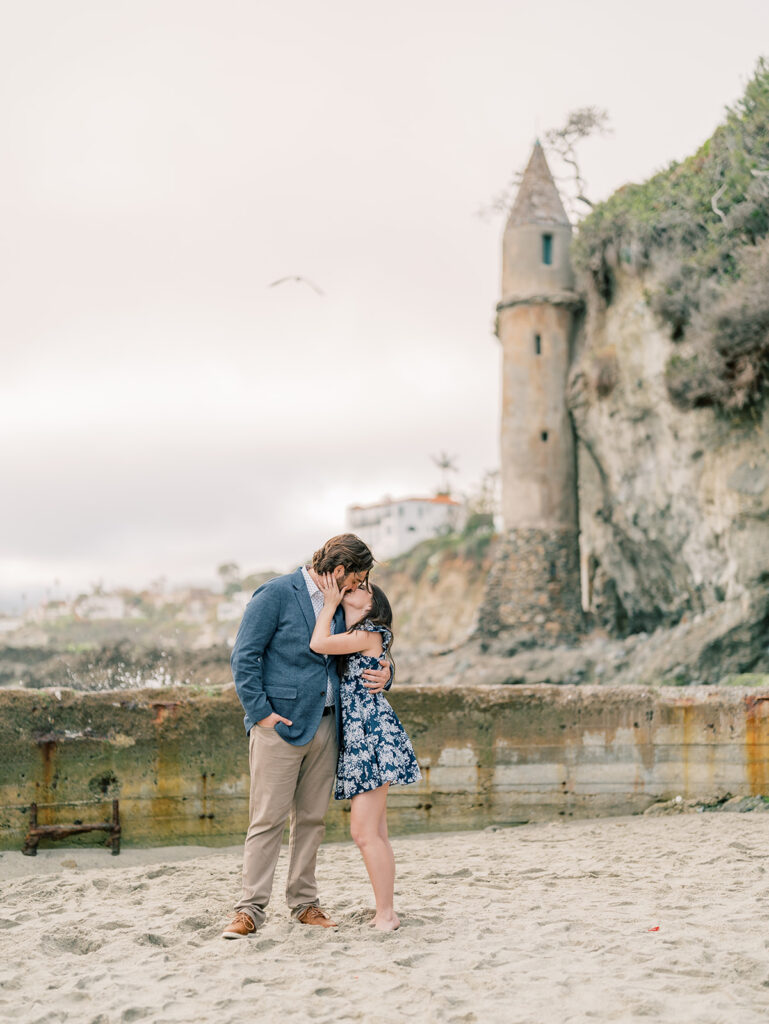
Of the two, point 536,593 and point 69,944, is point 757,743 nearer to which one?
point 69,944

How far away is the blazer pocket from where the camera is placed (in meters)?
4.39

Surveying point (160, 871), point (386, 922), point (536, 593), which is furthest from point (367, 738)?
point (536, 593)

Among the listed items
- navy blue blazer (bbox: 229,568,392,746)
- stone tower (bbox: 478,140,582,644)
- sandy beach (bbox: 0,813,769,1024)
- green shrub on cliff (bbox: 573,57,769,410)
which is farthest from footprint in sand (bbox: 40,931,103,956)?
stone tower (bbox: 478,140,582,644)

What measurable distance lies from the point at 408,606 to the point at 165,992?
46564mm

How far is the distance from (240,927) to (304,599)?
4.90ft

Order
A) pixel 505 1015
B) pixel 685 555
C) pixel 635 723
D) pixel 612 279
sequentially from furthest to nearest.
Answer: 1. pixel 612 279
2. pixel 685 555
3. pixel 635 723
4. pixel 505 1015

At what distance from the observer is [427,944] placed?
163 inches

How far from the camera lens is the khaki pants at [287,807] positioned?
14.3 ft

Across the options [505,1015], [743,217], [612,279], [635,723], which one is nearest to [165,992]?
[505,1015]

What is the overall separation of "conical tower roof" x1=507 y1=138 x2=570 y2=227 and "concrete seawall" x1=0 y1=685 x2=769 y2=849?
2295 centimetres

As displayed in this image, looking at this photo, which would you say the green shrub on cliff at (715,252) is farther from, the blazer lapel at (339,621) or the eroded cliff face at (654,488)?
the blazer lapel at (339,621)

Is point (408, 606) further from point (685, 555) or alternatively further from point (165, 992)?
point (165, 992)

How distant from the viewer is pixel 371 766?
14.5ft

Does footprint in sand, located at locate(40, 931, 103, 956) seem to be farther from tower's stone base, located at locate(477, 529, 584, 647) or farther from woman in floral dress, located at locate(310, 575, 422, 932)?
tower's stone base, located at locate(477, 529, 584, 647)
